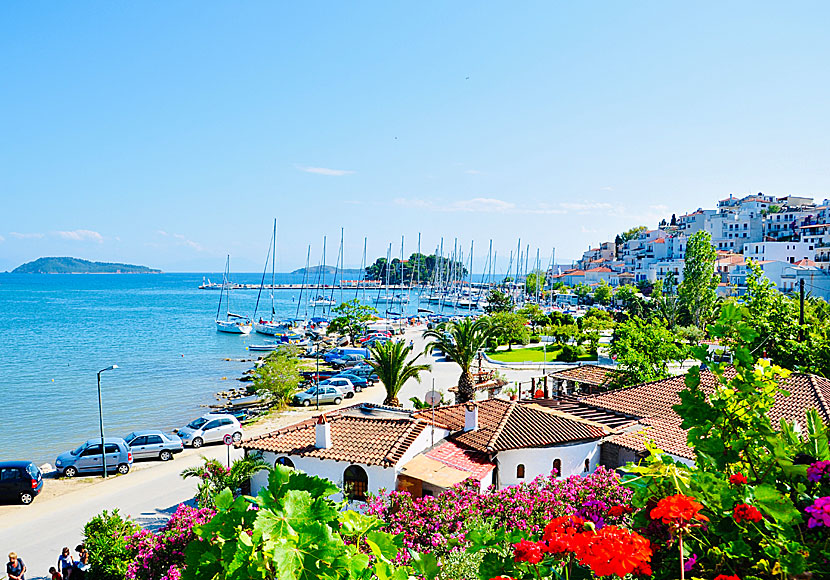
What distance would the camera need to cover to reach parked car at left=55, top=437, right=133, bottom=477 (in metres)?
22.7

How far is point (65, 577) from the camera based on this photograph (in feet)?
41.0

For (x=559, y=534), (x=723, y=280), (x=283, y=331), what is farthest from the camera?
(x=723, y=280)

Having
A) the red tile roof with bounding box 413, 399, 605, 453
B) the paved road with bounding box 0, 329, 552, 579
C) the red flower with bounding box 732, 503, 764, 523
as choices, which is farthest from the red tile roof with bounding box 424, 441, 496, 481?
the red flower with bounding box 732, 503, 764, 523

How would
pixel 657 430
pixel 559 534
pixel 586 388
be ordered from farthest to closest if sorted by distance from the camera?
pixel 586 388
pixel 657 430
pixel 559 534

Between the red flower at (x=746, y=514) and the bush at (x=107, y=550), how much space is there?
12.2 meters

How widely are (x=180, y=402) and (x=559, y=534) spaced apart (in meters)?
43.0

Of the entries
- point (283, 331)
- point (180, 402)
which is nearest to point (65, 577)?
point (180, 402)

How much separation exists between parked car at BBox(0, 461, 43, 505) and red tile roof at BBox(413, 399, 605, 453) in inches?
541

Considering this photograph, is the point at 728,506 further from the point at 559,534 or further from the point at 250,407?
the point at 250,407

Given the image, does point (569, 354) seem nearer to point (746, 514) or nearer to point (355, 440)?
point (355, 440)

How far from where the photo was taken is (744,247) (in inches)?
3863

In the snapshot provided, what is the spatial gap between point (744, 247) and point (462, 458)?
10023cm

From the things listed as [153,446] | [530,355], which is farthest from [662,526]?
[530,355]

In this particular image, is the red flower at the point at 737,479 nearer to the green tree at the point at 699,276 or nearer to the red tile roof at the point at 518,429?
the red tile roof at the point at 518,429
